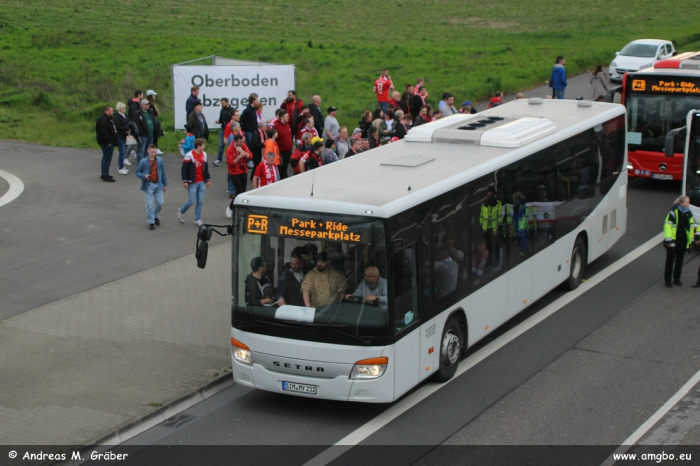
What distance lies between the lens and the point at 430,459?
8.93 meters

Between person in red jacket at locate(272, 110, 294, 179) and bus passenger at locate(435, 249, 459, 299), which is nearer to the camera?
bus passenger at locate(435, 249, 459, 299)

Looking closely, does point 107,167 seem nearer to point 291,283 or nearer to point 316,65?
point 291,283

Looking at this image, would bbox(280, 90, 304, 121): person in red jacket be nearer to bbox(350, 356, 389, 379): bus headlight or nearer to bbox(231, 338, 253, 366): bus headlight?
bbox(231, 338, 253, 366): bus headlight

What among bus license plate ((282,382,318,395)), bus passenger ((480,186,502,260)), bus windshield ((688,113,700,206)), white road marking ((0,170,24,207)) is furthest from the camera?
white road marking ((0,170,24,207))

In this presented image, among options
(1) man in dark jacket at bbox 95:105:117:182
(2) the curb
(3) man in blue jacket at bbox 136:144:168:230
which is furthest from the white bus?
(1) man in dark jacket at bbox 95:105:117:182

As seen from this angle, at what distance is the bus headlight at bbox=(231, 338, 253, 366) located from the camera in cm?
1007

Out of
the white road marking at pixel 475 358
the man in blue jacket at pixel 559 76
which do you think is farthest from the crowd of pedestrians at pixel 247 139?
the man in blue jacket at pixel 559 76

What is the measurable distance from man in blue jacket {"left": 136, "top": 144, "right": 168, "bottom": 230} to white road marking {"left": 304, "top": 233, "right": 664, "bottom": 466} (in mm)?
7835

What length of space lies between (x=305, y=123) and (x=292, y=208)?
10.4 metres

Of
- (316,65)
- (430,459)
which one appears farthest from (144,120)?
(316,65)

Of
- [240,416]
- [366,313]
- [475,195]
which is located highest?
[475,195]

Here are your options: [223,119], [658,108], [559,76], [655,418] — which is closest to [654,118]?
[658,108]

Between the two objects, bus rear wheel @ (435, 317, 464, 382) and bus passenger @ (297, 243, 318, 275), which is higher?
bus passenger @ (297, 243, 318, 275)

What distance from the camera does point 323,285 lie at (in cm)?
955
